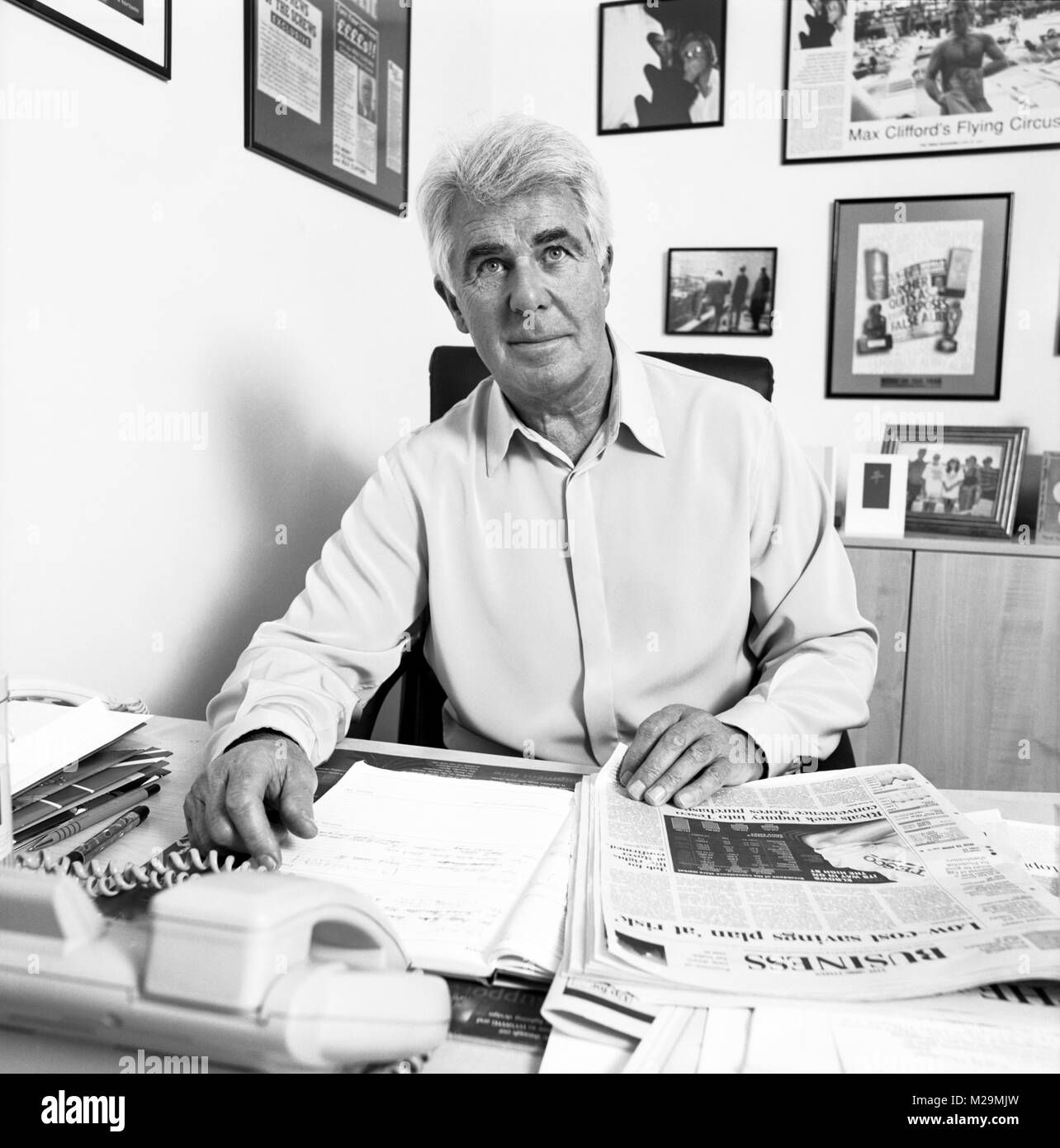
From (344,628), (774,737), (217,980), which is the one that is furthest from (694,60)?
(217,980)

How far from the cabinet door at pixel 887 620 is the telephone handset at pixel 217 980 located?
6.51 feet

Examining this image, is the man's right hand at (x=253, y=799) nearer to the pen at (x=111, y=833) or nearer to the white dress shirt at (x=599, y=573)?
the pen at (x=111, y=833)

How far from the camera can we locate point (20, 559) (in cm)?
110

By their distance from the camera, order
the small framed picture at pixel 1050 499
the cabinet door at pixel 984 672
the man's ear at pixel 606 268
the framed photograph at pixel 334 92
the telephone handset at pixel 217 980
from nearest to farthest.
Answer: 1. the telephone handset at pixel 217 980
2. the man's ear at pixel 606 268
3. the framed photograph at pixel 334 92
4. the cabinet door at pixel 984 672
5. the small framed picture at pixel 1050 499

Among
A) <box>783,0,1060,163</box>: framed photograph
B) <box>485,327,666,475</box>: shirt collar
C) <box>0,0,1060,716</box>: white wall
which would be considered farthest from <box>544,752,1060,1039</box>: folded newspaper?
<box>783,0,1060,163</box>: framed photograph

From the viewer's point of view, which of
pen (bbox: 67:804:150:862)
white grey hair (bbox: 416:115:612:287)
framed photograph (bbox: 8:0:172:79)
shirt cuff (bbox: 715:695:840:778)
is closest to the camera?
pen (bbox: 67:804:150:862)

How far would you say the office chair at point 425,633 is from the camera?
4.18 feet

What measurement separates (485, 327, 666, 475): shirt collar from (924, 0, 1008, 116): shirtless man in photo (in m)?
1.62

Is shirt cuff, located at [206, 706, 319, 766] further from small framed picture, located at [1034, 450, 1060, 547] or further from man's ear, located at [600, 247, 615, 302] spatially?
small framed picture, located at [1034, 450, 1060, 547]

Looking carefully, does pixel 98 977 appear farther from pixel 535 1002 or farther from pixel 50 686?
pixel 50 686

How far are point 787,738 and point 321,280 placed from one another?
1276 mm

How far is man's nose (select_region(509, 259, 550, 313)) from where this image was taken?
1.23 meters

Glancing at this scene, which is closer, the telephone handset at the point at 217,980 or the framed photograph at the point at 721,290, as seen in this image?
the telephone handset at the point at 217,980

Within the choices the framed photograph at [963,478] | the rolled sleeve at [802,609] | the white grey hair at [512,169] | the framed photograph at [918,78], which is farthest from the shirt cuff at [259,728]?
the framed photograph at [918,78]
